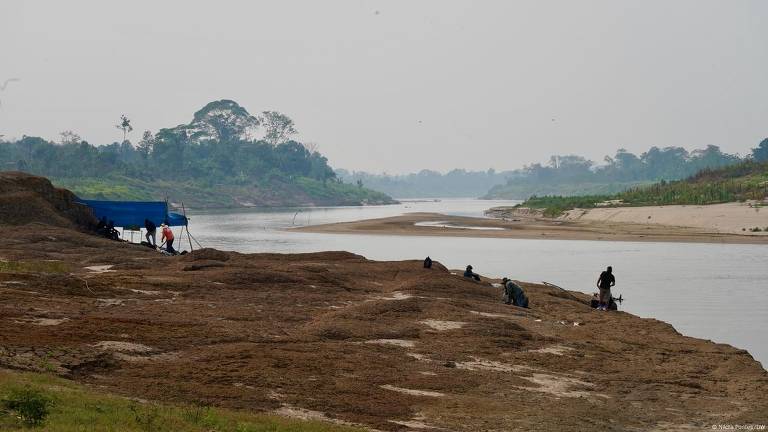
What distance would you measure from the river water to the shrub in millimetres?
17648

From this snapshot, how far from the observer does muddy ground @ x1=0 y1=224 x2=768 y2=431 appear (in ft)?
44.4

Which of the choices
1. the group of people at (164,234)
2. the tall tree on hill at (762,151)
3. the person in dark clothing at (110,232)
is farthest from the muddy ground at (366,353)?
the tall tree on hill at (762,151)

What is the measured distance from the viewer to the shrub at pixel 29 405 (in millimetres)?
9711

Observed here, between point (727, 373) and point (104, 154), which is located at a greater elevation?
point (104, 154)

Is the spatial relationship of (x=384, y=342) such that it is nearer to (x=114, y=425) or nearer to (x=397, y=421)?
(x=397, y=421)

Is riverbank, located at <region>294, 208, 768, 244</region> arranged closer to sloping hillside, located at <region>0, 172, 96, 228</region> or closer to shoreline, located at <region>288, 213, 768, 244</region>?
shoreline, located at <region>288, 213, 768, 244</region>

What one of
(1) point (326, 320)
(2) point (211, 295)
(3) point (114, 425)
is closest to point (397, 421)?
(3) point (114, 425)

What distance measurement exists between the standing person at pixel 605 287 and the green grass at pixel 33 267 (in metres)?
17.9

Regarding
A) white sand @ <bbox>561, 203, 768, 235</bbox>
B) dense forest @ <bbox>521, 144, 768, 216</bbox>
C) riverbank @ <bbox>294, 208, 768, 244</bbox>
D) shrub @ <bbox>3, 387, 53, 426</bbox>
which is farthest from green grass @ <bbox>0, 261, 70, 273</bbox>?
dense forest @ <bbox>521, 144, 768, 216</bbox>

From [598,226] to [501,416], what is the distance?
69419 millimetres

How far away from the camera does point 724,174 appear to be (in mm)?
100938

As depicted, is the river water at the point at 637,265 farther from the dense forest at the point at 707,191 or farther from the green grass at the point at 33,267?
the dense forest at the point at 707,191

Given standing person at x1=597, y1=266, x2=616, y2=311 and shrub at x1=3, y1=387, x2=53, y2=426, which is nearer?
shrub at x1=3, y1=387, x2=53, y2=426

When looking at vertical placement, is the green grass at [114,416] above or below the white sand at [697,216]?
below
